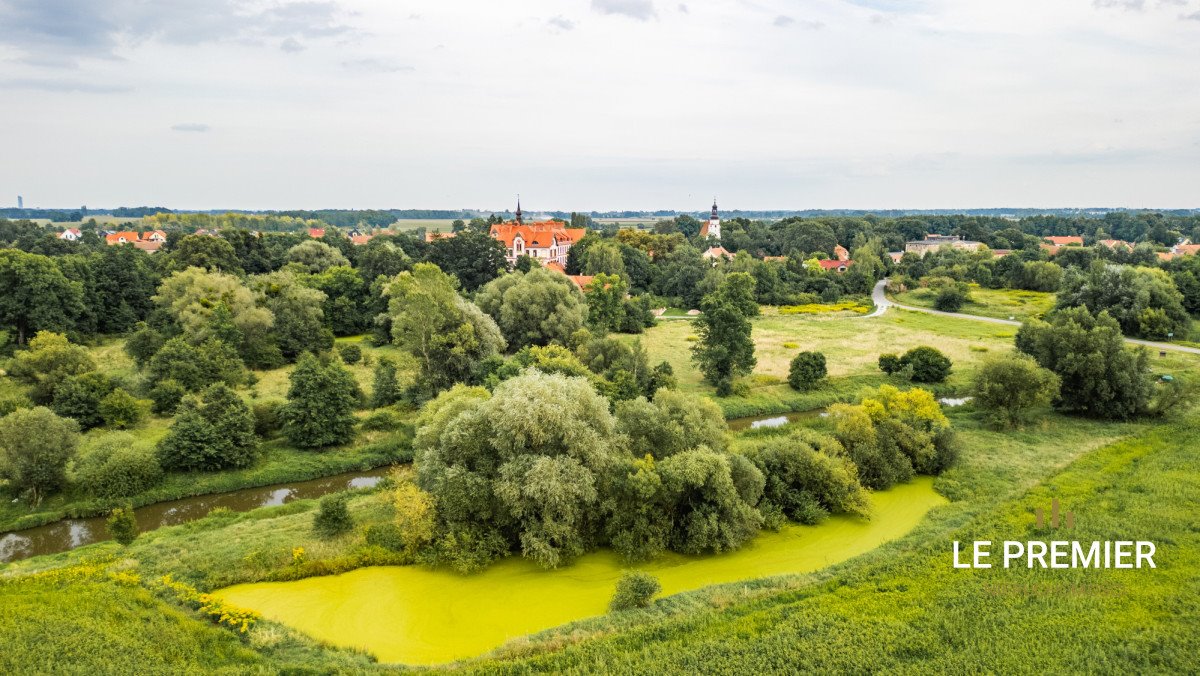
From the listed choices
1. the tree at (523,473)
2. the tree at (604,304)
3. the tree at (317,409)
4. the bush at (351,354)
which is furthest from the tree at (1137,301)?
the bush at (351,354)

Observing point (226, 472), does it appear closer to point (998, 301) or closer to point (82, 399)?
point (82, 399)

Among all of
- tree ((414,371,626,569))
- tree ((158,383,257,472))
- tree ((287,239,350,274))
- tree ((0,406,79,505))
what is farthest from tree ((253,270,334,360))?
tree ((414,371,626,569))

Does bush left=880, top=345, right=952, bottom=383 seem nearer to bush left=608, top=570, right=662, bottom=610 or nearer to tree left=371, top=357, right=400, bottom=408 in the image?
bush left=608, top=570, right=662, bottom=610

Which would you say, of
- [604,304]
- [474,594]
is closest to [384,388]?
[474,594]

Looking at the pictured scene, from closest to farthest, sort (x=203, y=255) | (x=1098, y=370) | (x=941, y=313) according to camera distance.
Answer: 1. (x=1098, y=370)
2. (x=203, y=255)
3. (x=941, y=313)

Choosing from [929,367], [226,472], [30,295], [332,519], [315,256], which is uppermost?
[315,256]

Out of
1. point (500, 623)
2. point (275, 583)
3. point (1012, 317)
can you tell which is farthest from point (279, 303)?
point (1012, 317)
